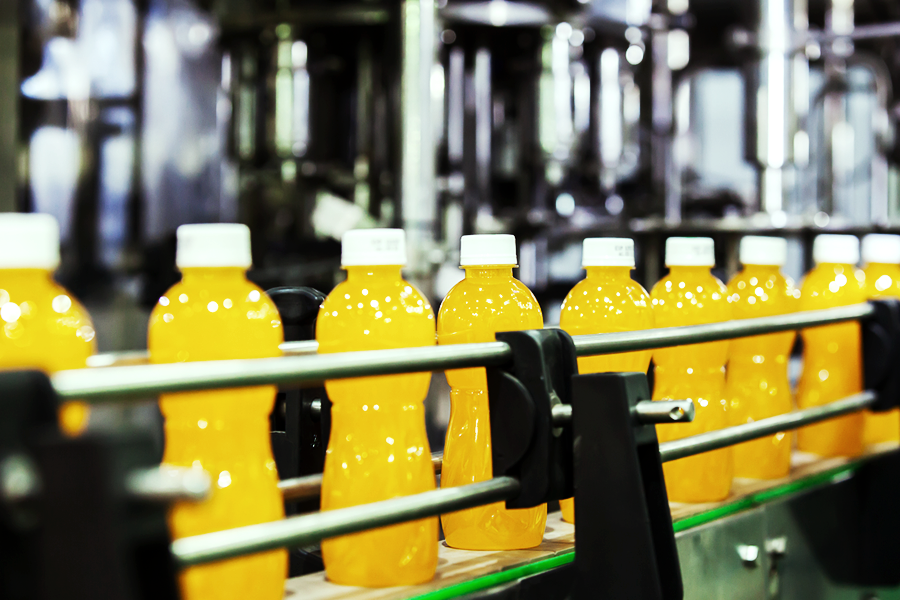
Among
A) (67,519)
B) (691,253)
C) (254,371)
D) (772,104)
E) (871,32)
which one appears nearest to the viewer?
(67,519)

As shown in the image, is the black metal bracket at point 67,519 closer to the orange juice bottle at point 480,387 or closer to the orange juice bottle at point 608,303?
the orange juice bottle at point 480,387

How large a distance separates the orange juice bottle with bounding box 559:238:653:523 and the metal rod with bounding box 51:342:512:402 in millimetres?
237

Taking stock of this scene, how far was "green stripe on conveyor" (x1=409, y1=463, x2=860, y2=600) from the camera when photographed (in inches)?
23.9

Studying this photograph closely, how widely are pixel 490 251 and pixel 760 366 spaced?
17.8 inches

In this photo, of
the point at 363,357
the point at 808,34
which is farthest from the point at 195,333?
the point at 808,34

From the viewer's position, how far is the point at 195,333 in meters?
0.58

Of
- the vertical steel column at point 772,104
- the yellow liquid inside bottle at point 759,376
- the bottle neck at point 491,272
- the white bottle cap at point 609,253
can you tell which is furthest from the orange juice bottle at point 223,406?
the vertical steel column at point 772,104

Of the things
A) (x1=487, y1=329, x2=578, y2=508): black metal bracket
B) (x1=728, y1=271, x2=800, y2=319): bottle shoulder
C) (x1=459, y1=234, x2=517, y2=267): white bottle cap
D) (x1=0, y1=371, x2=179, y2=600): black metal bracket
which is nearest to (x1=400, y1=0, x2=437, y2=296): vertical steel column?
(x1=728, y1=271, x2=800, y2=319): bottle shoulder

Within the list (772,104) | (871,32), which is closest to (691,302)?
(772,104)

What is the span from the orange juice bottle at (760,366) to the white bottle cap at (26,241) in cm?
76

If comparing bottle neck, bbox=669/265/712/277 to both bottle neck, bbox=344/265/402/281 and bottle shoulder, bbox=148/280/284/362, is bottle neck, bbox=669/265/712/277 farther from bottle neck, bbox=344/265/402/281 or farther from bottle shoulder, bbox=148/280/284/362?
bottle shoulder, bbox=148/280/284/362

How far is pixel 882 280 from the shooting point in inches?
47.1

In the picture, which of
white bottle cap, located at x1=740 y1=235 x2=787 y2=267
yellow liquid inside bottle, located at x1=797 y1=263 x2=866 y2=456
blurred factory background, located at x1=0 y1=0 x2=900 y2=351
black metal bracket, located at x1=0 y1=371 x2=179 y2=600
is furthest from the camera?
blurred factory background, located at x1=0 y1=0 x2=900 y2=351

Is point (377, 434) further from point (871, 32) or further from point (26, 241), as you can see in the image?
point (871, 32)
